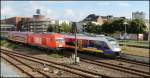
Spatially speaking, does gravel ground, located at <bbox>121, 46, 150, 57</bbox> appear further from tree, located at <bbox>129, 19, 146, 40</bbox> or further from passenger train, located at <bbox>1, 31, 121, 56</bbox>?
tree, located at <bbox>129, 19, 146, 40</bbox>

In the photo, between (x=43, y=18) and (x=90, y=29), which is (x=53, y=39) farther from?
(x=43, y=18)

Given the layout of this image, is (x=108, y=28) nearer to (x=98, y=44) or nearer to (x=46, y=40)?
(x=46, y=40)

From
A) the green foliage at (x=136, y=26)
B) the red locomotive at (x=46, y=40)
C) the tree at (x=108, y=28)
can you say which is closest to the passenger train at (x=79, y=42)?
the red locomotive at (x=46, y=40)

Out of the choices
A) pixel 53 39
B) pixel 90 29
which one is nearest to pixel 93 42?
pixel 53 39

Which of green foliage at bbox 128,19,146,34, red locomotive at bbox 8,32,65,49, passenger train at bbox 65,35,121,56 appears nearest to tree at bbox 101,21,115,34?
green foliage at bbox 128,19,146,34

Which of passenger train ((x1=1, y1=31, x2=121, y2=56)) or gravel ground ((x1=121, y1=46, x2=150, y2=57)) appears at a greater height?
passenger train ((x1=1, y1=31, x2=121, y2=56))

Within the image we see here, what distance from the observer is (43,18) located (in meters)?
184

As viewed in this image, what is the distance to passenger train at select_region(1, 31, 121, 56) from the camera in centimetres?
3269

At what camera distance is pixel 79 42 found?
3809 cm

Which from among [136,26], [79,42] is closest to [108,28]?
[136,26]

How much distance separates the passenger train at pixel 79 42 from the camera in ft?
107

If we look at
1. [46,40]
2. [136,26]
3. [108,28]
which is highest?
[136,26]

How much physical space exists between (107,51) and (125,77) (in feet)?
43.3

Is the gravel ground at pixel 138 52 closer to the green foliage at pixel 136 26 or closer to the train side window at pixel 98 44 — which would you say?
the train side window at pixel 98 44
